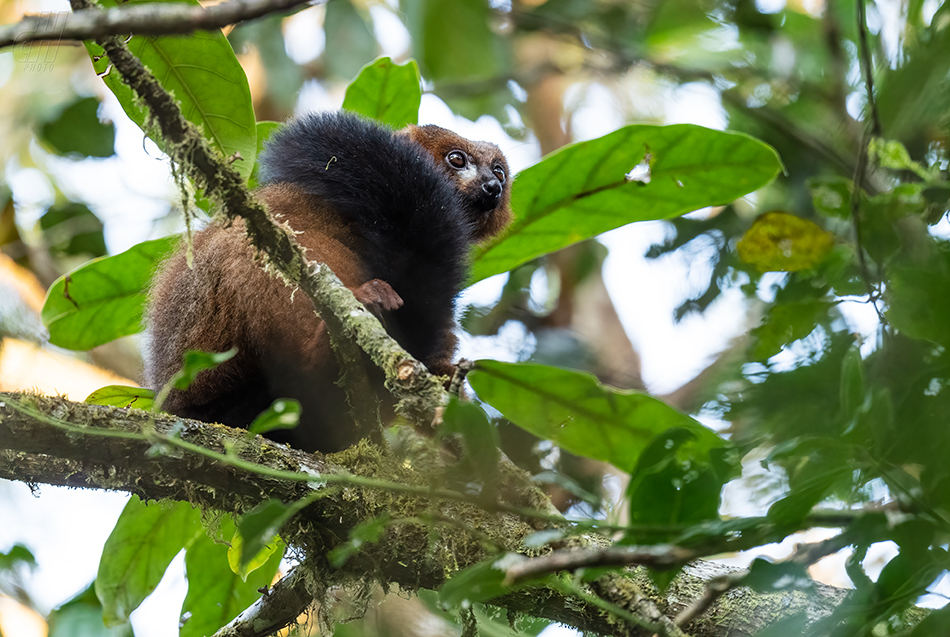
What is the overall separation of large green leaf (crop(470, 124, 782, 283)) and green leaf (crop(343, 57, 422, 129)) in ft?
2.02

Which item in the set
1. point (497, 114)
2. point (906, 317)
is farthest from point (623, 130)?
point (497, 114)

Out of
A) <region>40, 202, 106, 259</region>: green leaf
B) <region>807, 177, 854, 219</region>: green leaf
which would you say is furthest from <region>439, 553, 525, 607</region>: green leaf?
<region>40, 202, 106, 259</region>: green leaf

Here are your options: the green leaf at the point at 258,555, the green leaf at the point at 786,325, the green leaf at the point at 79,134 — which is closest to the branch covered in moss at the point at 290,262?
the green leaf at the point at 258,555

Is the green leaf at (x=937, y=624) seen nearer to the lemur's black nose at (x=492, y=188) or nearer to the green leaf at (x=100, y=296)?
the green leaf at (x=100, y=296)

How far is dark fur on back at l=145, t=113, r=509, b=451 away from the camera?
7.29ft

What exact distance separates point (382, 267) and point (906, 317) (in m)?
Result: 1.41

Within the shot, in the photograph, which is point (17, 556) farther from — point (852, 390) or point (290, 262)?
point (852, 390)

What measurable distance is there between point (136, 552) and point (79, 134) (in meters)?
2.46

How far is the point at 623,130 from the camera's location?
260 centimetres

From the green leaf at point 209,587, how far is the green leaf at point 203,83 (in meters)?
1.37

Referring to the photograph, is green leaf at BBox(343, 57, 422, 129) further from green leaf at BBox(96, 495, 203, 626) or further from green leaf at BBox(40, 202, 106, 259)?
green leaf at BBox(40, 202, 106, 259)

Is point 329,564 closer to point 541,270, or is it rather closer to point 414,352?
point 414,352

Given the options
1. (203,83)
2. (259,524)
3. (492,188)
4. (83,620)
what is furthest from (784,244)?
(83,620)

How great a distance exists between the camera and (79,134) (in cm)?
404
